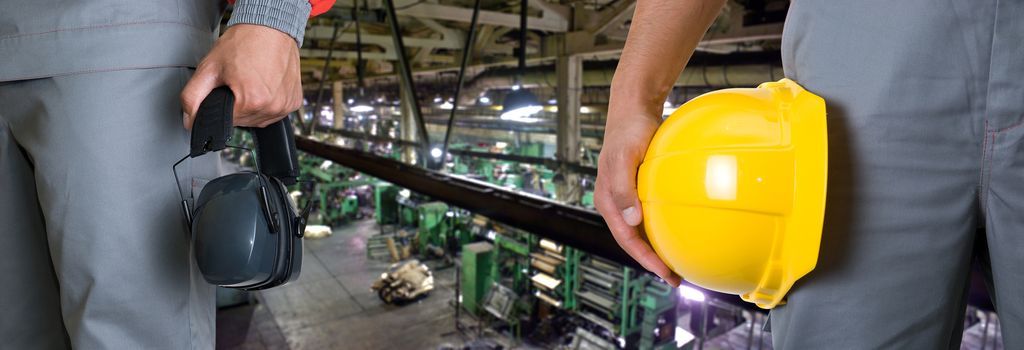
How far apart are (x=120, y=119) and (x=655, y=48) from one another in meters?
1.03

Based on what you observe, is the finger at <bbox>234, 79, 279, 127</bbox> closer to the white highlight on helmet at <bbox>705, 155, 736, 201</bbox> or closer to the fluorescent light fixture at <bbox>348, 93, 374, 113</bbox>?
the white highlight on helmet at <bbox>705, 155, 736, 201</bbox>

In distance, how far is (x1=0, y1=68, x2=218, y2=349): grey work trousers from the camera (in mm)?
981

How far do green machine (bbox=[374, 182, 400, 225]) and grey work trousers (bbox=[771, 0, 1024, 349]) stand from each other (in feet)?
51.0

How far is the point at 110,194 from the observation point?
985mm

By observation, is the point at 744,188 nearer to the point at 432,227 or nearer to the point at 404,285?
the point at 404,285

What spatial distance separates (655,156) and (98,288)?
1037 mm

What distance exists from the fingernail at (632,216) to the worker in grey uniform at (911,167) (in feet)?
0.88

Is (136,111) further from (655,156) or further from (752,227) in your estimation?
(752,227)

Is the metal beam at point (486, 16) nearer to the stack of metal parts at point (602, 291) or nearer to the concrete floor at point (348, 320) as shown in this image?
the stack of metal parts at point (602, 291)

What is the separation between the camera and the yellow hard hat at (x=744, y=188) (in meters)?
0.71

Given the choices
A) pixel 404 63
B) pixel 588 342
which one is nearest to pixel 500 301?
pixel 588 342

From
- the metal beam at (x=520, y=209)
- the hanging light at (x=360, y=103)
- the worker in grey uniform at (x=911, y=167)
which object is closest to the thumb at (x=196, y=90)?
the worker in grey uniform at (x=911, y=167)

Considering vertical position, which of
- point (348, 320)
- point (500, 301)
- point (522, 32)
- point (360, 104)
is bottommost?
point (348, 320)

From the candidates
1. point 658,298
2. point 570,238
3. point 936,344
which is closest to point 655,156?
point 936,344
